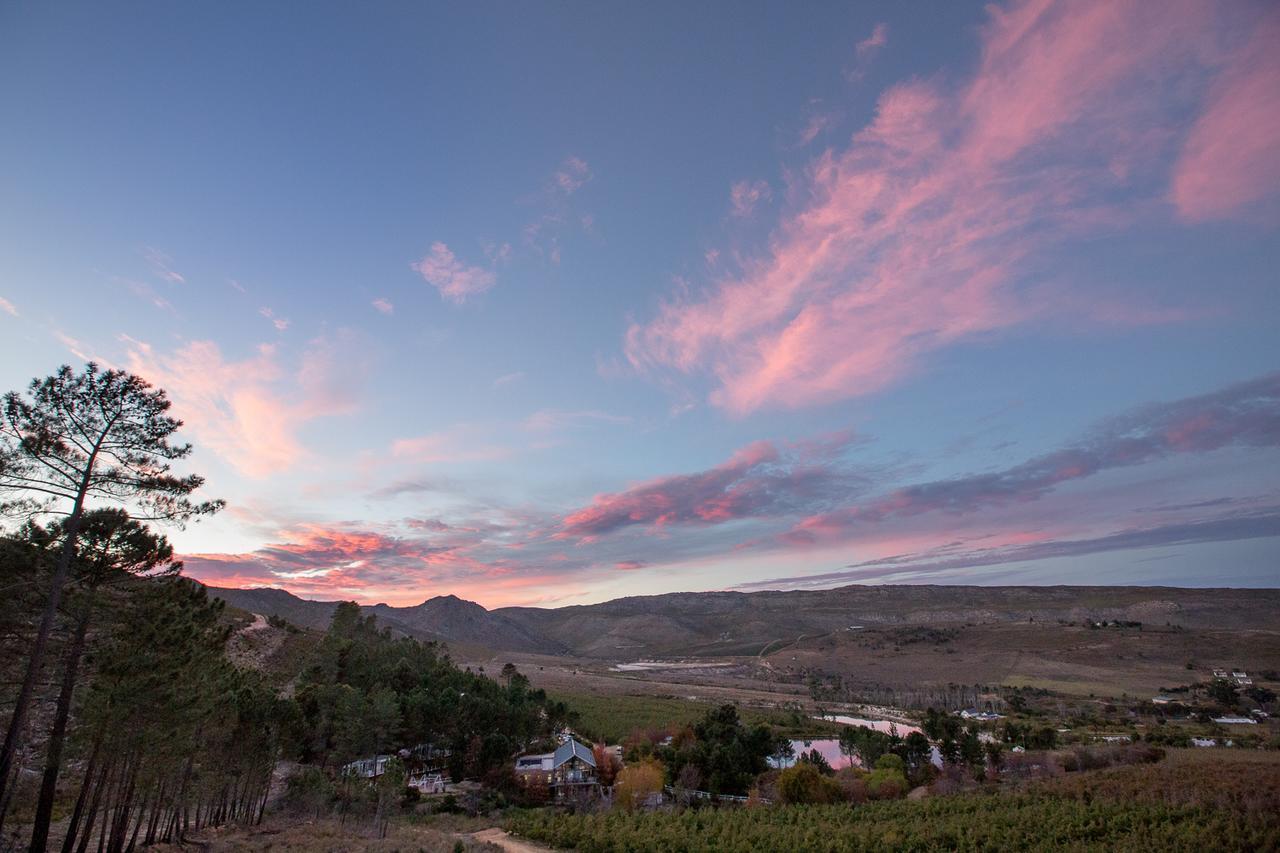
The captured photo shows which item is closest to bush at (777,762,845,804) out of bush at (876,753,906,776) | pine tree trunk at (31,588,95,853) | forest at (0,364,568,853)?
bush at (876,753,906,776)

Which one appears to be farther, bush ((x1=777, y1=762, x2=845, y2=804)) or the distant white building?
the distant white building

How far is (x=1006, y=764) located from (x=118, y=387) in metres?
70.1

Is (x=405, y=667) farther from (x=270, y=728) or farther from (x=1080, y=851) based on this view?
(x=1080, y=851)

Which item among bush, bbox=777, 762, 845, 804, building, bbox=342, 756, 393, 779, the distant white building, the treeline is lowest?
the distant white building

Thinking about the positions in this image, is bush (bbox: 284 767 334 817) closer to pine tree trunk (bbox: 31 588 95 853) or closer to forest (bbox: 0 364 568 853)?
forest (bbox: 0 364 568 853)

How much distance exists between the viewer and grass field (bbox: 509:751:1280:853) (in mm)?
31734

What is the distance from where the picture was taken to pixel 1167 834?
31.4 meters

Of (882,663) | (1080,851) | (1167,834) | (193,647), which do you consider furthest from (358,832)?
(882,663)

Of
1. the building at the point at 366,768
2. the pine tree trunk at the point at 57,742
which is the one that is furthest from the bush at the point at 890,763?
the pine tree trunk at the point at 57,742

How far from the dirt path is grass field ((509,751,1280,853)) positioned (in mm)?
873

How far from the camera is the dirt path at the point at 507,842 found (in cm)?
3317

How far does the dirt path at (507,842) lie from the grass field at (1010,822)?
0.87 metres

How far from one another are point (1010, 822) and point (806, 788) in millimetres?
13874

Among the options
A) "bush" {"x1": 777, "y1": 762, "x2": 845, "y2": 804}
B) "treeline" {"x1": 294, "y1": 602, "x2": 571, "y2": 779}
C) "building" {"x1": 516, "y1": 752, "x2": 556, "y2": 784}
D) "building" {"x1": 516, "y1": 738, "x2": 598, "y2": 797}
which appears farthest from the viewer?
"building" {"x1": 516, "y1": 752, "x2": 556, "y2": 784}
